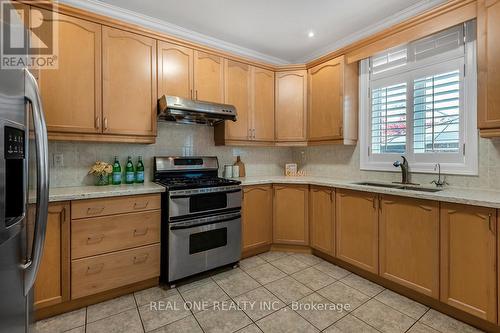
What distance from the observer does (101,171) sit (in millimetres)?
2252

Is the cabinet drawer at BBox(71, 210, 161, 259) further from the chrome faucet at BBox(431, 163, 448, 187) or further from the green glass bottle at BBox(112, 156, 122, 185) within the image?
the chrome faucet at BBox(431, 163, 448, 187)

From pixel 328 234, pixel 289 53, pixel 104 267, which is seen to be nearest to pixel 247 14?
pixel 289 53

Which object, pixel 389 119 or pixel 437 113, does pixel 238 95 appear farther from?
pixel 437 113

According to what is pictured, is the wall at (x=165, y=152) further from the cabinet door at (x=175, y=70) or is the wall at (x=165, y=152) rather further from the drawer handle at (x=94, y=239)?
the drawer handle at (x=94, y=239)

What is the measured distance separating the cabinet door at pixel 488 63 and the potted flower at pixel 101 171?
3.10 meters

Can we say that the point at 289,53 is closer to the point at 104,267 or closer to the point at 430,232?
the point at 430,232

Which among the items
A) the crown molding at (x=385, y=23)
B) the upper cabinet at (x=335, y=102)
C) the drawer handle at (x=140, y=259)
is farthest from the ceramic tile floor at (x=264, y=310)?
the crown molding at (x=385, y=23)

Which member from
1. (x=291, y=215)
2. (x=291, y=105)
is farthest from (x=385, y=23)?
(x=291, y=215)

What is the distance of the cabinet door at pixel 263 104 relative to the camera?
10.2 feet

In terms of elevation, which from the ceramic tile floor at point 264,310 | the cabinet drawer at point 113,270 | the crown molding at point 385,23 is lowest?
the ceramic tile floor at point 264,310

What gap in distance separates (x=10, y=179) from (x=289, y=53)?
3457 millimetres

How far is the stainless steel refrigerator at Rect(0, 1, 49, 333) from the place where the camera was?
0.71m

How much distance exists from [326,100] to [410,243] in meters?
1.78

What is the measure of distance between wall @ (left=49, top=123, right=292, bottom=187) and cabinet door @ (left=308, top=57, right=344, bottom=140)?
0.77 m
